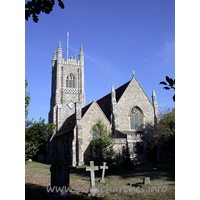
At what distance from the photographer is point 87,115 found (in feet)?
93.6

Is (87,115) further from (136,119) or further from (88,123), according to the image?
(136,119)

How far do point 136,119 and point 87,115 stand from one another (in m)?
8.65

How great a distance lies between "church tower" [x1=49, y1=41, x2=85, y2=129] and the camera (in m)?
41.1

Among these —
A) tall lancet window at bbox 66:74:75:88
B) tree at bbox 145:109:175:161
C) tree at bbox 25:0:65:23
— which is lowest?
tree at bbox 145:109:175:161

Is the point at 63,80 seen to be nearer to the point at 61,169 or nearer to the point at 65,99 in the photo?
the point at 65,99

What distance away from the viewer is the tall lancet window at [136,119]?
3186 cm

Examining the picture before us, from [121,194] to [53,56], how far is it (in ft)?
152

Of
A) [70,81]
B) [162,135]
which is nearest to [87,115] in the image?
[162,135]

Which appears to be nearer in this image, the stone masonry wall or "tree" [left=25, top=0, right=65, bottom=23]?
"tree" [left=25, top=0, right=65, bottom=23]

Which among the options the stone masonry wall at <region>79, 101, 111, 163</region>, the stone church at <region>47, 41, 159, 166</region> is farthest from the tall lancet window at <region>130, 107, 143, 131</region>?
the stone masonry wall at <region>79, 101, 111, 163</region>

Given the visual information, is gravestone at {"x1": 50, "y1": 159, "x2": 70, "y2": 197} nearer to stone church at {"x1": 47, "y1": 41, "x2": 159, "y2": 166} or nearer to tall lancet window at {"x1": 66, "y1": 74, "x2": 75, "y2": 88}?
stone church at {"x1": 47, "y1": 41, "x2": 159, "y2": 166}

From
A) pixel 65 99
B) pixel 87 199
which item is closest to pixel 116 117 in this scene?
pixel 65 99
